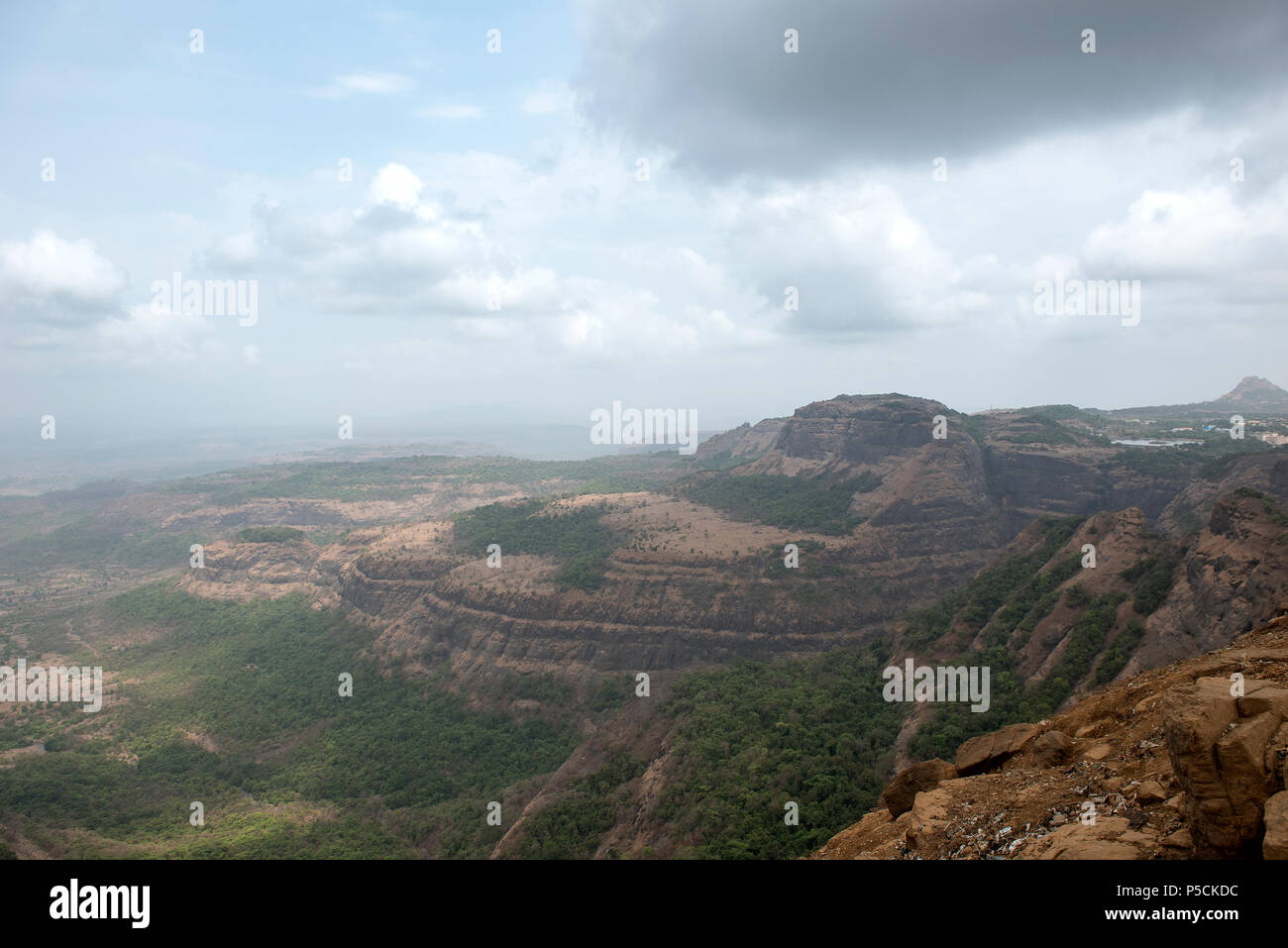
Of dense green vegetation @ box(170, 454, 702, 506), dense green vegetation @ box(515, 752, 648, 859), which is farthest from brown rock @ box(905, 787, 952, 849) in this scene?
dense green vegetation @ box(170, 454, 702, 506)

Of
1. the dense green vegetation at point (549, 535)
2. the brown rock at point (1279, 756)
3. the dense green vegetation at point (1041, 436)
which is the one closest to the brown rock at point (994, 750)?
the brown rock at point (1279, 756)

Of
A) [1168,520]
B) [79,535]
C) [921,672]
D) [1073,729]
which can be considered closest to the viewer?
[1073,729]

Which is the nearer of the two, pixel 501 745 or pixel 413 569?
pixel 501 745

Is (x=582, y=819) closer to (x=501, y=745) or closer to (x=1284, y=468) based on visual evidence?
(x=501, y=745)

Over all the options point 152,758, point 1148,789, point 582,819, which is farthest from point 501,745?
point 1148,789

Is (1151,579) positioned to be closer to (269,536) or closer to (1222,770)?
(1222,770)

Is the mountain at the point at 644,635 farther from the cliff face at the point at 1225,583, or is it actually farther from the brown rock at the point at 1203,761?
the brown rock at the point at 1203,761
